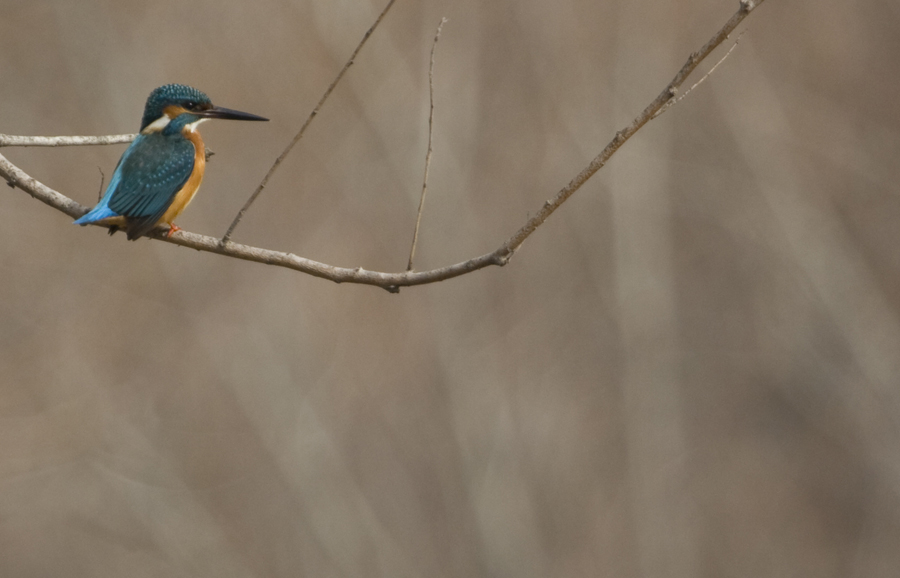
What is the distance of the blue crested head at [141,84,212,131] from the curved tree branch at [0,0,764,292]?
0.60 m

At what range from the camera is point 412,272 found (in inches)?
89.6

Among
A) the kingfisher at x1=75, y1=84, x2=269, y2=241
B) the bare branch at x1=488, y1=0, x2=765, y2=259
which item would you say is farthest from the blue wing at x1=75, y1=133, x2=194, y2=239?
the bare branch at x1=488, y1=0, x2=765, y2=259

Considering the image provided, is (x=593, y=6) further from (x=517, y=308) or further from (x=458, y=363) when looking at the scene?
(x=458, y=363)

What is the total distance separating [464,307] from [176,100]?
549 centimetres

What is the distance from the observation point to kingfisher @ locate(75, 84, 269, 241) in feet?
9.41

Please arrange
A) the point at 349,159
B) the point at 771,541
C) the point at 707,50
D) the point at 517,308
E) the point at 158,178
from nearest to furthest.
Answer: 1. the point at 707,50
2. the point at 158,178
3. the point at 349,159
4. the point at 517,308
5. the point at 771,541

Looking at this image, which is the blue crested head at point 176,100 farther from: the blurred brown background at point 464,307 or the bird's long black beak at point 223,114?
the blurred brown background at point 464,307

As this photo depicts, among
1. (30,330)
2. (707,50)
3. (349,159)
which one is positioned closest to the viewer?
(707,50)

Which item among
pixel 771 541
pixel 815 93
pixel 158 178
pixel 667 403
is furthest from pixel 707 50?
pixel 771 541

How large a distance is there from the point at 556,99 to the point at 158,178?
256 inches

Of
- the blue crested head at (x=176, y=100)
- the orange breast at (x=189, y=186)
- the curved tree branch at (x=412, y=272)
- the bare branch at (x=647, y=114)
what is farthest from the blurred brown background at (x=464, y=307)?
the bare branch at (x=647, y=114)

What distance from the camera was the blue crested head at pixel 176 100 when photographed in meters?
3.29

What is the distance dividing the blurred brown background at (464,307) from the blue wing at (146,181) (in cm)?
454

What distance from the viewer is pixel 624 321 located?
895cm
